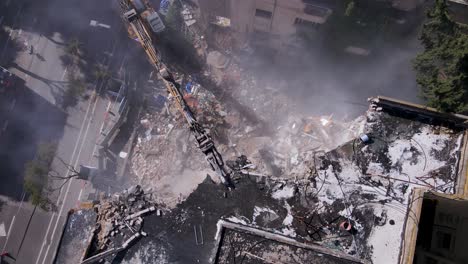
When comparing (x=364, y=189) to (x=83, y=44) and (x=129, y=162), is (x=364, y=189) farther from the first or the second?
(x=83, y=44)

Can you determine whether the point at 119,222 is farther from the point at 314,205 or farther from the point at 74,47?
the point at 74,47

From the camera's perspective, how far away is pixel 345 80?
80.5ft

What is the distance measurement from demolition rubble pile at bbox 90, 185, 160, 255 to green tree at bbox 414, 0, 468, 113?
40.9ft

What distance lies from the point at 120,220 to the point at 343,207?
28.9 feet

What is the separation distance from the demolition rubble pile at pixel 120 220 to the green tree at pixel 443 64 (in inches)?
491

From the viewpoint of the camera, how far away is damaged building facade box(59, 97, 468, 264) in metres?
14.0

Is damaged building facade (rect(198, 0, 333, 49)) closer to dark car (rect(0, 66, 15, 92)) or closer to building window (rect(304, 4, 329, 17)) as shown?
building window (rect(304, 4, 329, 17))

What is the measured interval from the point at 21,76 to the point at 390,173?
76.3ft

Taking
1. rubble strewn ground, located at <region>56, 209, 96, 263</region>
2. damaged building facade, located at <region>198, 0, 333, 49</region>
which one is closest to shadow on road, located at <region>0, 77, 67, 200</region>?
rubble strewn ground, located at <region>56, 209, 96, 263</region>

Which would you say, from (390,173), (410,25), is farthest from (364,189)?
(410,25)

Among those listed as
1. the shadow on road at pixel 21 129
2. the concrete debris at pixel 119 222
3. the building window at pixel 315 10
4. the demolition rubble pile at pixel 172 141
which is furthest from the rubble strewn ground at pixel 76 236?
the building window at pixel 315 10

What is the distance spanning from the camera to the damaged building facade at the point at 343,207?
14.0m

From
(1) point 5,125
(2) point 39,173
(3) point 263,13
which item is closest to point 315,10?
(3) point 263,13

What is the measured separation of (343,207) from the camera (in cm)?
1470
